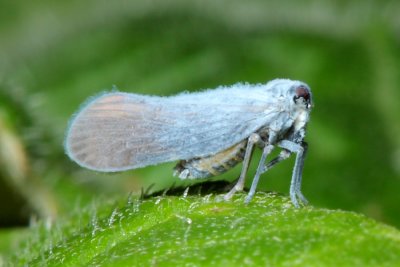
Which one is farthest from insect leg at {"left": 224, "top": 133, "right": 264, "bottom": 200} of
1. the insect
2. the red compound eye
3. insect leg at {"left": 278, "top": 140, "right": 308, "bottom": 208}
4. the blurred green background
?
the blurred green background

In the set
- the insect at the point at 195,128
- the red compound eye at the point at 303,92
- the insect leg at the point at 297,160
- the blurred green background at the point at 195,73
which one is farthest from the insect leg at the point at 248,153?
the blurred green background at the point at 195,73

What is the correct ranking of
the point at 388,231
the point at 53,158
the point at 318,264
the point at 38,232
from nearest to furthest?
the point at 318,264 < the point at 388,231 < the point at 38,232 < the point at 53,158

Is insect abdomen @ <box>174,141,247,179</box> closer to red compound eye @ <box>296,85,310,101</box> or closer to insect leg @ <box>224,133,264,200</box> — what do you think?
insect leg @ <box>224,133,264,200</box>

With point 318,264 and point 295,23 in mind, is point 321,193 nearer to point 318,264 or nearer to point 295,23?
point 295,23

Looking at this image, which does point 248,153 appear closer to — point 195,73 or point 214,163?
point 214,163

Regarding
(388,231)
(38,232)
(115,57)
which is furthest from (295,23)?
(388,231)

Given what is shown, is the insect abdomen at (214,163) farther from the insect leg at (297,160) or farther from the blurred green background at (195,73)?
the blurred green background at (195,73)
